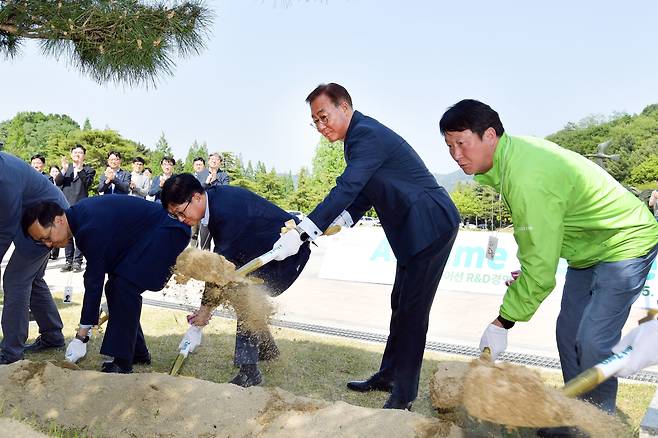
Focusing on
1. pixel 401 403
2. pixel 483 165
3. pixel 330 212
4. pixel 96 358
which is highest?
pixel 483 165

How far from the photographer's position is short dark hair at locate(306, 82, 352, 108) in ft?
10.5

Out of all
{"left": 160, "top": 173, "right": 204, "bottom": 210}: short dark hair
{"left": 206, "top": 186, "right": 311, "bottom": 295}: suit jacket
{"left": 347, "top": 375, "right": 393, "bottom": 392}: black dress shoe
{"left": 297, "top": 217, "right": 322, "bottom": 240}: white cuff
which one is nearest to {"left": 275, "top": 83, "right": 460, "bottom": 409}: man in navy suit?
{"left": 297, "top": 217, "right": 322, "bottom": 240}: white cuff

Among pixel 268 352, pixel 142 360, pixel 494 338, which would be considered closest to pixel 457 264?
pixel 268 352

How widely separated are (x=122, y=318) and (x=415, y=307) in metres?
1.88

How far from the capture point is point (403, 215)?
10.6 ft

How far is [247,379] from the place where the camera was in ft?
12.2

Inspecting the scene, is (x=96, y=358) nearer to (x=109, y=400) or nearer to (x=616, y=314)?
(x=109, y=400)

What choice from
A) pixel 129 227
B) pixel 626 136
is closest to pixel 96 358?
pixel 129 227

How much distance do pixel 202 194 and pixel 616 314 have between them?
2.17m

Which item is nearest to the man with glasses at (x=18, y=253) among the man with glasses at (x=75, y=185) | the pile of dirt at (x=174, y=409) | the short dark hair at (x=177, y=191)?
the pile of dirt at (x=174, y=409)

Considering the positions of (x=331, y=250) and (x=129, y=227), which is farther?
(x=331, y=250)

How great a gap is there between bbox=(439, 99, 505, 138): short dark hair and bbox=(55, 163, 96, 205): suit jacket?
784cm

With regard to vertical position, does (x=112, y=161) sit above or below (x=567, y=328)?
above

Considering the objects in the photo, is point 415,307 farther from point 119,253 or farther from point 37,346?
point 37,346
